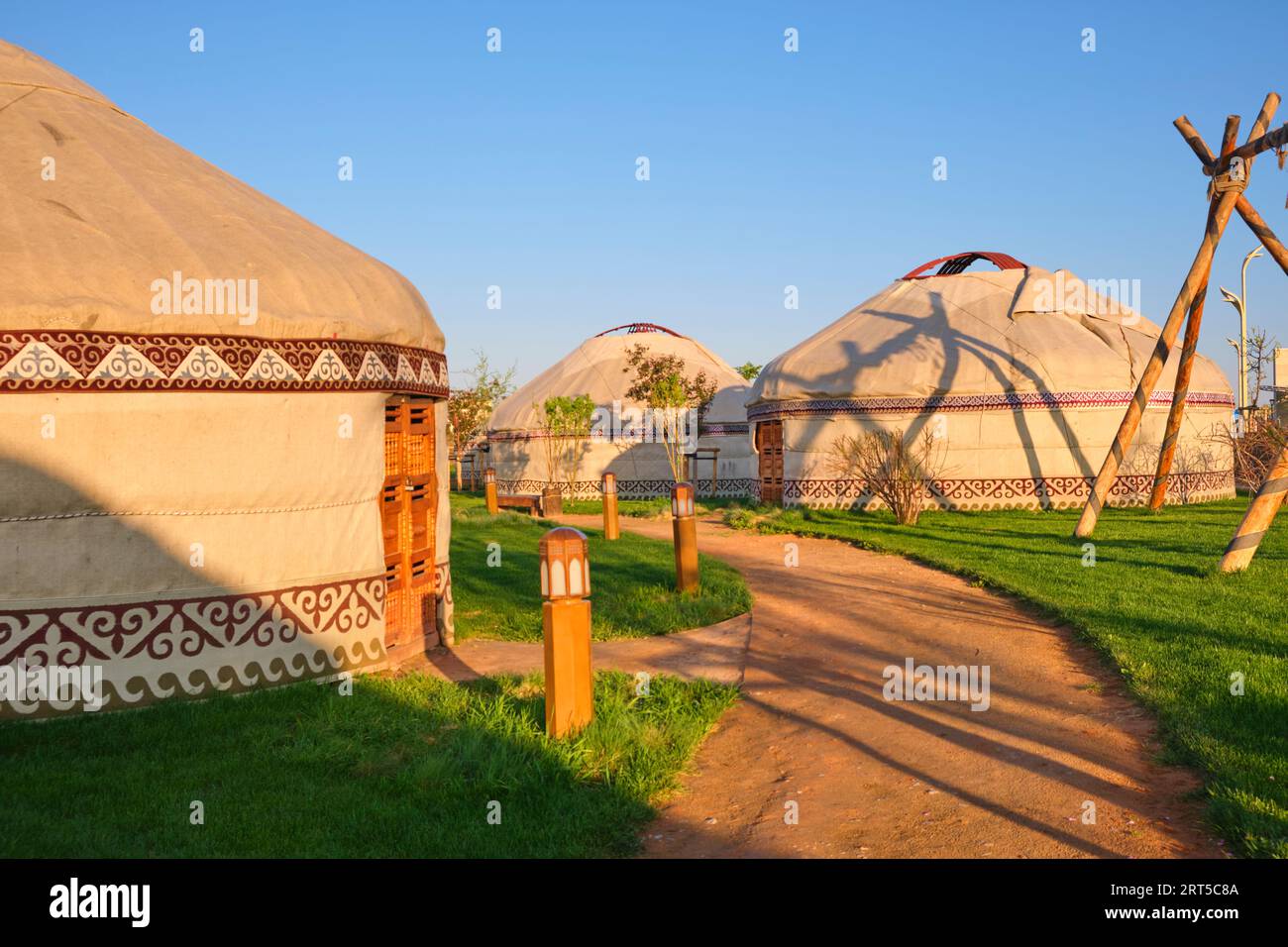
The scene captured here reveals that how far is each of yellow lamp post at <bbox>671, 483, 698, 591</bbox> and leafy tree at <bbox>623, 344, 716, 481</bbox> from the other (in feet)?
44.5

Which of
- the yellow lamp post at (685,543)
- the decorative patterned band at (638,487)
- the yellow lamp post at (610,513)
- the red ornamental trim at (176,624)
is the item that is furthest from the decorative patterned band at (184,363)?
the decorative patterned band at (638,487)

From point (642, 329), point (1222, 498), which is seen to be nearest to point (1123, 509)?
point (1222, 498)

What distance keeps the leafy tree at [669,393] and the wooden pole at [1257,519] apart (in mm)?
14406

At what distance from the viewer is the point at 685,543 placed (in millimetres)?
8039

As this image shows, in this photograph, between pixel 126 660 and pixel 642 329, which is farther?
pixel 642 329

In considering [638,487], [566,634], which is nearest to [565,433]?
[638,487]

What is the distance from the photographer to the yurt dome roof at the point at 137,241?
464cm

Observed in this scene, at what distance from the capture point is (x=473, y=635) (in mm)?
6766

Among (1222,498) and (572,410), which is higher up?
(572,410)

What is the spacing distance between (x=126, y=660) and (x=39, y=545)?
0.64 m

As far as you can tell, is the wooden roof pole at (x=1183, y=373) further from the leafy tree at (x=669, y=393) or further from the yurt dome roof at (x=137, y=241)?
the leafy tree at (x=669, y=393)
